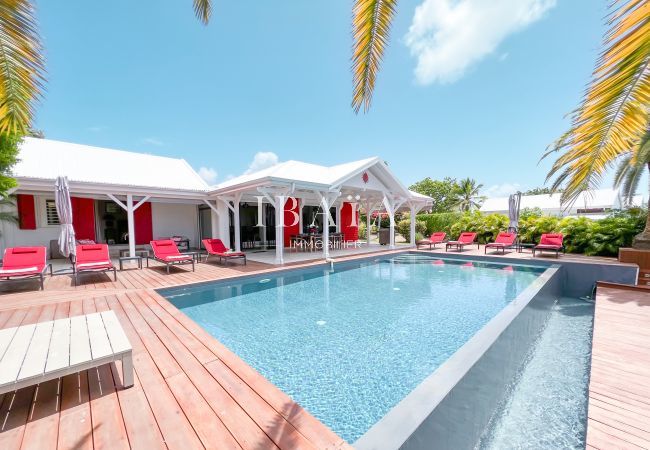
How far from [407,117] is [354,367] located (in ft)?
47.2

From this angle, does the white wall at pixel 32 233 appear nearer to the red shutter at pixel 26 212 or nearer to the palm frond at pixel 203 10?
the red shutter at pixel 26 212

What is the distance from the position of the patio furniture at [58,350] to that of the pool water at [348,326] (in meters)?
1.87

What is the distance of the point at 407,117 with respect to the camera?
14.9 m

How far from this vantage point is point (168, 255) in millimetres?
8672

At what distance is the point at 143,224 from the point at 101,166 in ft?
10.2

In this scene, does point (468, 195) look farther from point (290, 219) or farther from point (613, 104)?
point (613, 104)

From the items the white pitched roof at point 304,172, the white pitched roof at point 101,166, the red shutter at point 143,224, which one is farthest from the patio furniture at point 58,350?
the red shutter at point 143,224

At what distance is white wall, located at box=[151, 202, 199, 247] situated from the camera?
1353 centimetres

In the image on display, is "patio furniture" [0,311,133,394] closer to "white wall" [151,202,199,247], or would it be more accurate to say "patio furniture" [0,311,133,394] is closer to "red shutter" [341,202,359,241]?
"white wall" [151,202,199,247]

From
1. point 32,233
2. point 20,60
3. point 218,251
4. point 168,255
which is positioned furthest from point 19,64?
point 32,233

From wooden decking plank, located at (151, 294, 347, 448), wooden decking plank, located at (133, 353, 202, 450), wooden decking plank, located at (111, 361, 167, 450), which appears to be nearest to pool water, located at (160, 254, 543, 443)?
wooden decking plank, located at (151, 294, 347, 448)

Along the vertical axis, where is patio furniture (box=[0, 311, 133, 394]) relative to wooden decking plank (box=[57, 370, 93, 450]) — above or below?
above

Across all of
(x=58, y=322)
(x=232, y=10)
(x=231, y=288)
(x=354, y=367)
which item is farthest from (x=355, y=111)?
(x=231, y=288)

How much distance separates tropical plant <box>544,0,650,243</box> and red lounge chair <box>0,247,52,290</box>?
9.35 m
